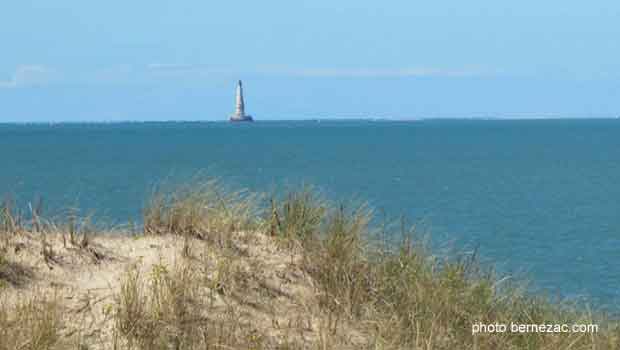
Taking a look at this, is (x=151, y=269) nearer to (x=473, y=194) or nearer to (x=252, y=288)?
(x=252, y=288)

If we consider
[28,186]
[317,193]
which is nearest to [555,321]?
[317,193]

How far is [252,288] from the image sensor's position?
9.36m

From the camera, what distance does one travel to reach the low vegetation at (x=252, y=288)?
27.5ft

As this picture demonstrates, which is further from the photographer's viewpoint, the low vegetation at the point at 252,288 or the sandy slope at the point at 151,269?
the sandy slope at the point at 151,269

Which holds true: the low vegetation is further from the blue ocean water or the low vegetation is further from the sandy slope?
the blue ocean water

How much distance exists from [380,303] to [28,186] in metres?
44.0

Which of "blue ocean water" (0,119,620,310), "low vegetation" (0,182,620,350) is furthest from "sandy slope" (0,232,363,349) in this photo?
"blue ocean water" (0,119,620,310)

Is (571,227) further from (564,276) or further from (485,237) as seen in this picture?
(564,276)

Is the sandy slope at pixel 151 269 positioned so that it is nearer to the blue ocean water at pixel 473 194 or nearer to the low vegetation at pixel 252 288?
the low vegetation at pixel 252 288

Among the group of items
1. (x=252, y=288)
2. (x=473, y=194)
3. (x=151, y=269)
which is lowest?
(x=473, y=194)

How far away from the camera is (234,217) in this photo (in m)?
10.4

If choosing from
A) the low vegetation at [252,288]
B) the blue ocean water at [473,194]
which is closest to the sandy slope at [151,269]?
the low vegetation at [252,288]

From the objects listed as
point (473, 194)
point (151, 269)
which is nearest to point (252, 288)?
point (151, 269)

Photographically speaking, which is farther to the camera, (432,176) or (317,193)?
(432,176)
